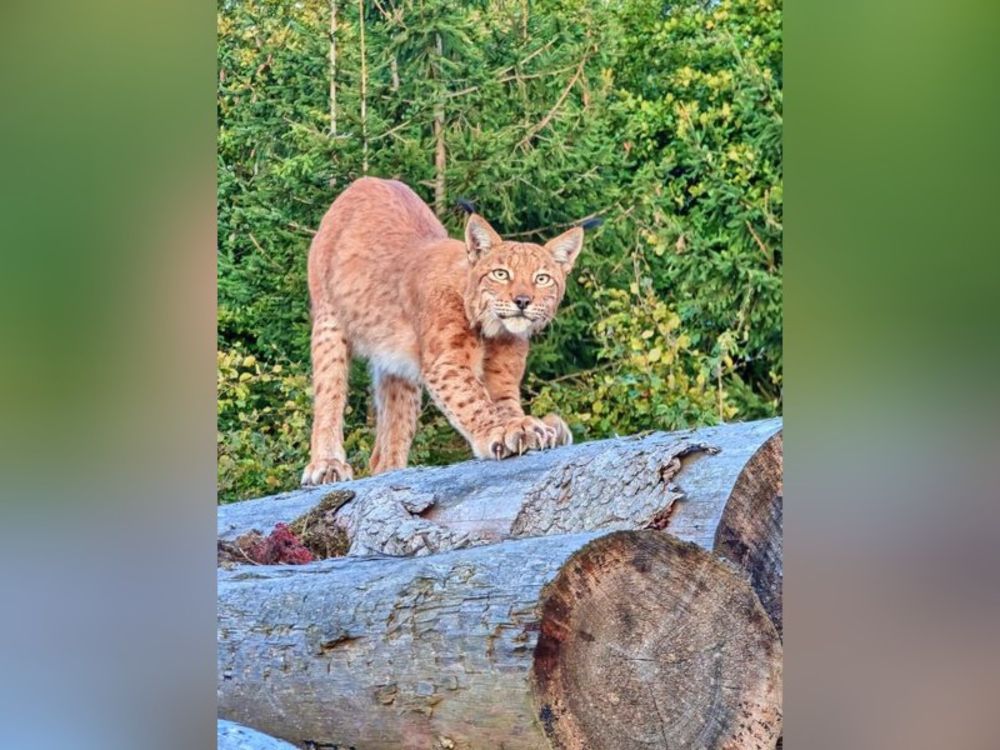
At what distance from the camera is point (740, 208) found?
3031mm

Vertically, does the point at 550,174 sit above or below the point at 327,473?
above

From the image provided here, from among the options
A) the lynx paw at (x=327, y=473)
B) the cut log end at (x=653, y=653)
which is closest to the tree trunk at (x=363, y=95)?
the lynx paw at (x=327, y=473)

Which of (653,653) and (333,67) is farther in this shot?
(333,67)

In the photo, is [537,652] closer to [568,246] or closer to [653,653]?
[653,653]

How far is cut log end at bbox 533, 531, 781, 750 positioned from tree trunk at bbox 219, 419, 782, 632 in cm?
10

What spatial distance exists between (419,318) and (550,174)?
0.47 m

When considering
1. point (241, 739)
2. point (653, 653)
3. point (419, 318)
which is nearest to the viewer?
point (653, 653)

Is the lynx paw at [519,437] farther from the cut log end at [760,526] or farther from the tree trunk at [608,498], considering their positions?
the cut log end at [760,526]

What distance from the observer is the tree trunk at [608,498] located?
2891 mm

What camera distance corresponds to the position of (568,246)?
312cm

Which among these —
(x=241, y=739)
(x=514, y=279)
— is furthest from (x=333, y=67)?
(x=241, y=739)
